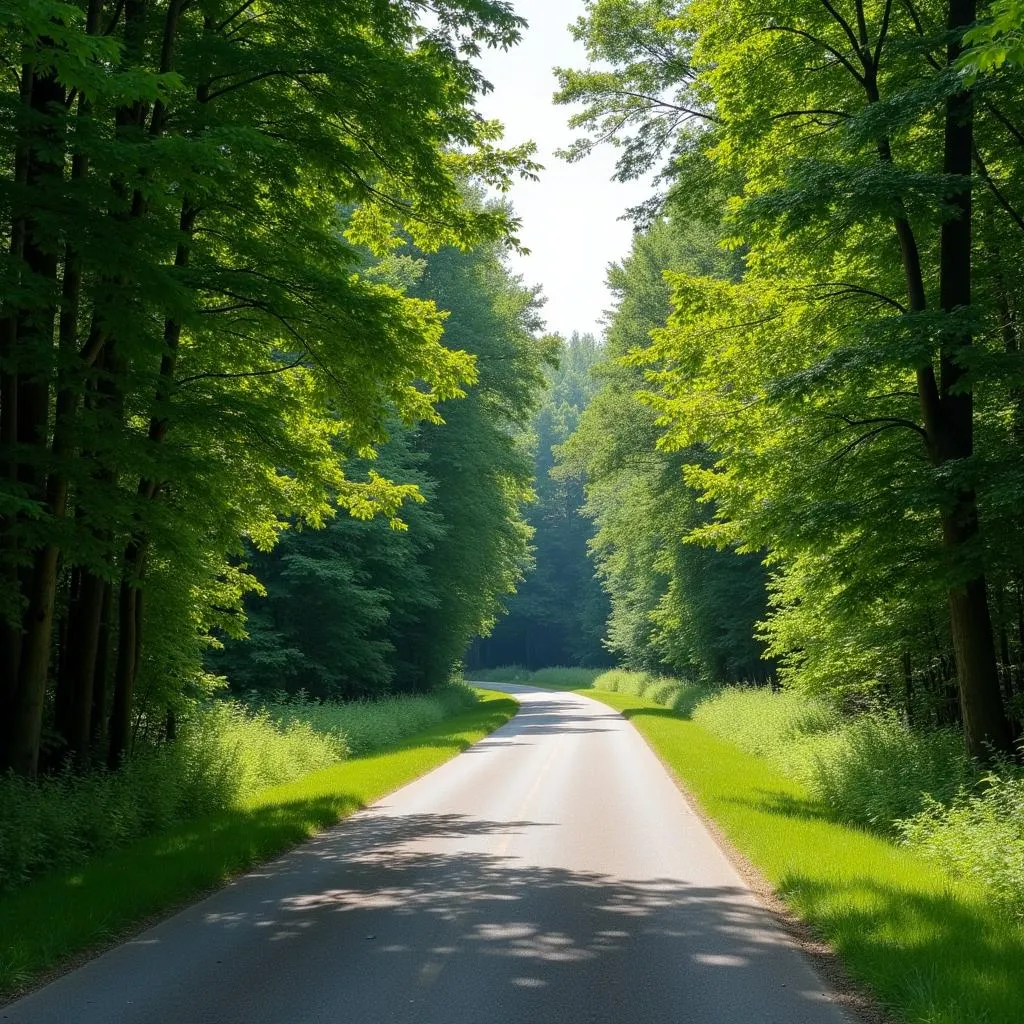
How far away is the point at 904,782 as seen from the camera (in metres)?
12.9

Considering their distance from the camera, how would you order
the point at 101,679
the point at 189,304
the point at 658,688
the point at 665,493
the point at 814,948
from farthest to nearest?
the point at 658,688 < the point at 665,493 < the point at 101,679 < the point at 189,304 < the point at 814,948

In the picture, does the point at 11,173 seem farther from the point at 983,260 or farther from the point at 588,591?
the point at 588,591

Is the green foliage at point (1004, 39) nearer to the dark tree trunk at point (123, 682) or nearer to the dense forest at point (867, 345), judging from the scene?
the dense forest at point (867, 345)

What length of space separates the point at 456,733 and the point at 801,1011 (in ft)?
76.9

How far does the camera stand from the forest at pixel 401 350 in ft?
33.4

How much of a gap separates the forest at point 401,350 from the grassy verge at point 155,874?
2.30 ft

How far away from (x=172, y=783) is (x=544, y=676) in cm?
7393

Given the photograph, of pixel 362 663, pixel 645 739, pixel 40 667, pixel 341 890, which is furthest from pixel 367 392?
pixel 362 663

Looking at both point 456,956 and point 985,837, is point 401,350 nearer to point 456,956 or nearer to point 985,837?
point 456,956

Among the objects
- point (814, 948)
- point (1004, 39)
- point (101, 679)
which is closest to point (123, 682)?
point (101, 679)

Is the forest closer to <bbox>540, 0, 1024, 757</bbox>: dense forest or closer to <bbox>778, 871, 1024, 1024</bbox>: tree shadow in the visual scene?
<bbox>540, 0, 1024, 757</bbox>: dense forest

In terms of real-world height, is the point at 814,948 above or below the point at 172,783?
below

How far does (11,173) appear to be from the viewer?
13391 mm

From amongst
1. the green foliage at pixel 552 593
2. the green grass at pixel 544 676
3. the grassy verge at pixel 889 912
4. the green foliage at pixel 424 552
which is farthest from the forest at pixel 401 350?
the green foliage at pixel 552 593
